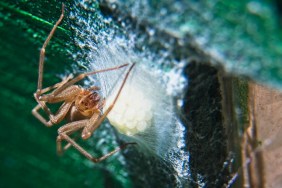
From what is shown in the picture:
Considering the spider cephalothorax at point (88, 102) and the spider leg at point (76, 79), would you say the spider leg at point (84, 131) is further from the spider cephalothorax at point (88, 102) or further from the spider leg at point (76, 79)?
the spider leg at point (76, 79)

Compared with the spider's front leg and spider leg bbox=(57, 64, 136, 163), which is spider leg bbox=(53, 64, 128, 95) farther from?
spider leg bbox=(57, 64, 136, 163)

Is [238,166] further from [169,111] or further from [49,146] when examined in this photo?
[49,146]

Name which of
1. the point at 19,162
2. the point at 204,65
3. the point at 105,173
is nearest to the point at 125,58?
the point at 204,65

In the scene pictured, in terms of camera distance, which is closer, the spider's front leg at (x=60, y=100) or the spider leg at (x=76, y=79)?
the spider leg at (x=76, y=79)

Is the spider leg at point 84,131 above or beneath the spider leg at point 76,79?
beneath

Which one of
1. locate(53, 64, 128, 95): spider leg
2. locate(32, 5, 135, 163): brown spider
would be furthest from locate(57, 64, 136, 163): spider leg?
locate(53, 64, 128, 95): spider leg

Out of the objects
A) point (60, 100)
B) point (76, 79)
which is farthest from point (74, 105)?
point (76, 79)

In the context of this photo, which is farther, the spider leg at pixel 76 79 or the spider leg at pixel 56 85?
the spider leg at pixel 56 85

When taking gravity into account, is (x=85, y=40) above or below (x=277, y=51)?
above

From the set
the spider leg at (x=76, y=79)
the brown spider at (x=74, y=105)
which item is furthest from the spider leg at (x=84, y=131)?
the spider leg at (x=76, y=79)

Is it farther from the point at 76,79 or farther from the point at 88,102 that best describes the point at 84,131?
the point at 76,79

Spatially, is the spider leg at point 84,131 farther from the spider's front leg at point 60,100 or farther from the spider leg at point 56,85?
the spider leg at point 56,85
